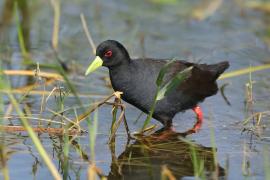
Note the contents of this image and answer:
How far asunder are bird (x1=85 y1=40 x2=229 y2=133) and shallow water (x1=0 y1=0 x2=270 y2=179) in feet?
0.57

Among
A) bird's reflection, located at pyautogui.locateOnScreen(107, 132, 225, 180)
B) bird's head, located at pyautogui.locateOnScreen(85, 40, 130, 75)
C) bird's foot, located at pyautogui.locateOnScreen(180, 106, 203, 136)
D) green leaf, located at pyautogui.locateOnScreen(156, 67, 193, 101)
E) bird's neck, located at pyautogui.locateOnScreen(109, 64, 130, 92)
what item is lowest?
bird's reflection, located at pyautogui.locateOnScreen(107, 132, 225, 180)

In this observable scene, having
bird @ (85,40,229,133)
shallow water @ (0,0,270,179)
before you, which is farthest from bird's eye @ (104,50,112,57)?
shallow water @ (0,0,270,179)

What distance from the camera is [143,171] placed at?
4.43m

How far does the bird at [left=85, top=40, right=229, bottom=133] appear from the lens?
5.21 m

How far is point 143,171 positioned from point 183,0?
5002mm

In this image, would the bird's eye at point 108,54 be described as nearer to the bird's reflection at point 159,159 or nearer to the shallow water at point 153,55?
the shallow water at point 153,55

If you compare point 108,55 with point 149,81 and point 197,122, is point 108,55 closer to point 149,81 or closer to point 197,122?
point 149,81

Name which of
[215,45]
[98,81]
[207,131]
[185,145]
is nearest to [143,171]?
[185,145]

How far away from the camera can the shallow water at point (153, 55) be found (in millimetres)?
4555

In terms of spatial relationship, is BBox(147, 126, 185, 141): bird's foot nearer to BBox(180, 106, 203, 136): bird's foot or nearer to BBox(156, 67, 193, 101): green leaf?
BBox(180, 106, 203, 136): bird's foot

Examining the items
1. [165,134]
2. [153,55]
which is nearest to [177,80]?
[165,134]

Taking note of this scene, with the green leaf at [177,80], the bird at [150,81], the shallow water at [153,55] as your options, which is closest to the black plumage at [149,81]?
the bird at [150,81]

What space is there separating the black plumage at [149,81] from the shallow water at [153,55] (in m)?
0.19

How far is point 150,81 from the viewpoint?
523cm
